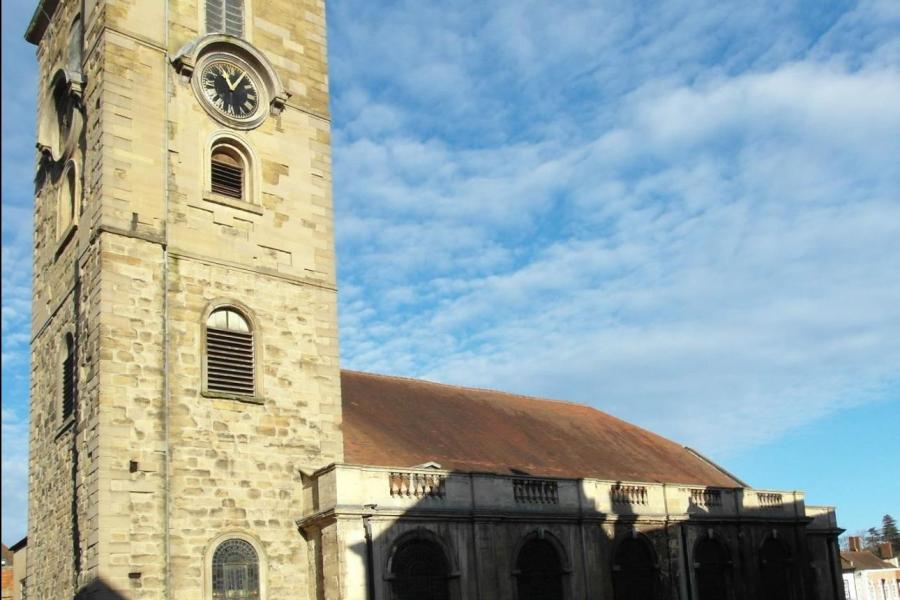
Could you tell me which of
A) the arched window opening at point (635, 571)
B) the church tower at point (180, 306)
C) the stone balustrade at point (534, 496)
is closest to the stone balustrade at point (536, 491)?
the stone balustrade at point (534, 496)

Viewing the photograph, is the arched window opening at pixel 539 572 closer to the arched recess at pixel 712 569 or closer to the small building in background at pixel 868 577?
the arched recess at pixel 712 569

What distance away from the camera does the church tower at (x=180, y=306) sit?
18.1m

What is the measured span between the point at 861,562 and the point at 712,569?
156 feet

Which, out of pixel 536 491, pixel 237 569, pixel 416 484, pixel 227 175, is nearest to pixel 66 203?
pixel 227 175

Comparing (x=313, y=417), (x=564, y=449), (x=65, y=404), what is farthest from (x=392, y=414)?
(x=65, y=404)

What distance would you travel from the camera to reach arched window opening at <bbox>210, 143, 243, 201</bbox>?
69.5ft

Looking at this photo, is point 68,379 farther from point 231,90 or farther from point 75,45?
point 75,45

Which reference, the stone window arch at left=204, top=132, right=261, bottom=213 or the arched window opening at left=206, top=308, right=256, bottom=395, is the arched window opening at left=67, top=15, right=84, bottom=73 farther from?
the arched window opening at left=206, top=308, right=256, bottom=395

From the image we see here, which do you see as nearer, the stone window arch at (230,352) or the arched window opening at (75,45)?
the stone window arch at (230,352)

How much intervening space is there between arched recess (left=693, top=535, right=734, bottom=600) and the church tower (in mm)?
9990

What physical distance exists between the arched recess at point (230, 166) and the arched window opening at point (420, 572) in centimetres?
822

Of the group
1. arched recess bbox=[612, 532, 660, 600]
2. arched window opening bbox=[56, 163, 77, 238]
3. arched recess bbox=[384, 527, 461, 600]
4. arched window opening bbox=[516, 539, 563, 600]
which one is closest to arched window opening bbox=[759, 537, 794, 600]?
arched recess bbox=[612, 532, 660, 600]

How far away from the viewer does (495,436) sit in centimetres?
2589

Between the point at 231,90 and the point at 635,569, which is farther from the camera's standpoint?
the point at 635,569
